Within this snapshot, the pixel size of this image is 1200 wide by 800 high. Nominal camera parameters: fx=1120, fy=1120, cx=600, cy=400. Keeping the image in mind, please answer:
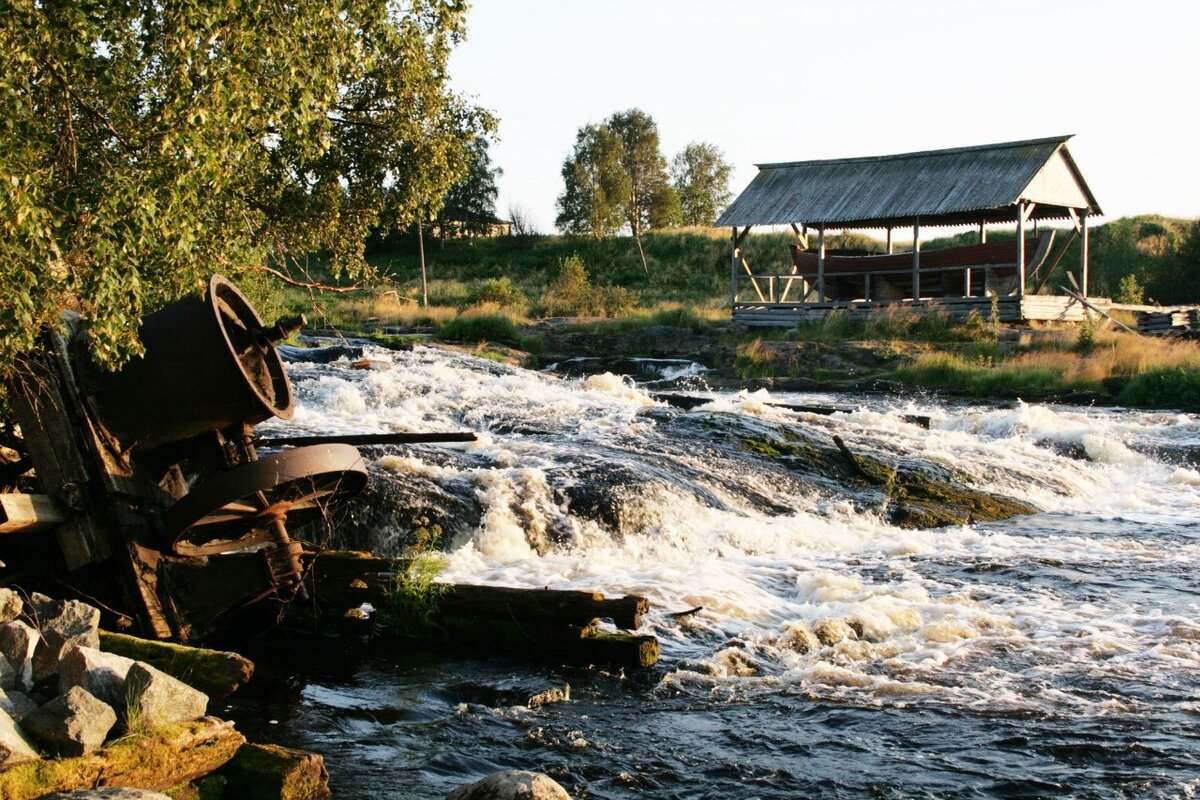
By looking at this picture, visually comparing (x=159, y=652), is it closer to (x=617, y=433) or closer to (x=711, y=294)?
(x=617, y=433)

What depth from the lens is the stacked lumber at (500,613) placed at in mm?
8570

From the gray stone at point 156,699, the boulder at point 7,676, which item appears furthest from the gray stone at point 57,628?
the gray stone at point 156,699

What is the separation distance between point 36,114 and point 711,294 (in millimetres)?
49469

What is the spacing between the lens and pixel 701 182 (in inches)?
3376

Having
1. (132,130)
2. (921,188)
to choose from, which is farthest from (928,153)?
(132,130)

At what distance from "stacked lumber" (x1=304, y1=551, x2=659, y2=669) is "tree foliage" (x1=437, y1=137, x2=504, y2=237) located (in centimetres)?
6512

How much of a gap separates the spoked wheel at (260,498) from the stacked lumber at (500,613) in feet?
1.83

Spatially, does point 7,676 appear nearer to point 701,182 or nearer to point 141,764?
point 141,764

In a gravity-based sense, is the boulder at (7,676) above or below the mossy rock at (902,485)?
above

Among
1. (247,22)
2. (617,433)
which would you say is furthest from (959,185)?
(247,22)

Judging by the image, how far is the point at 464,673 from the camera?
8453mm

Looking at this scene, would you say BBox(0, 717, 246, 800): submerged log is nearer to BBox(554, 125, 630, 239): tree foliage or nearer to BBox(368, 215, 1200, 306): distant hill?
BBox(368, 215, 1200, 306): distant hill

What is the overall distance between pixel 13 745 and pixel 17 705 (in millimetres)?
588

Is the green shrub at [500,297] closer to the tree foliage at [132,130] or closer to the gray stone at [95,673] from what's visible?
the tree foliage at [132,130]
